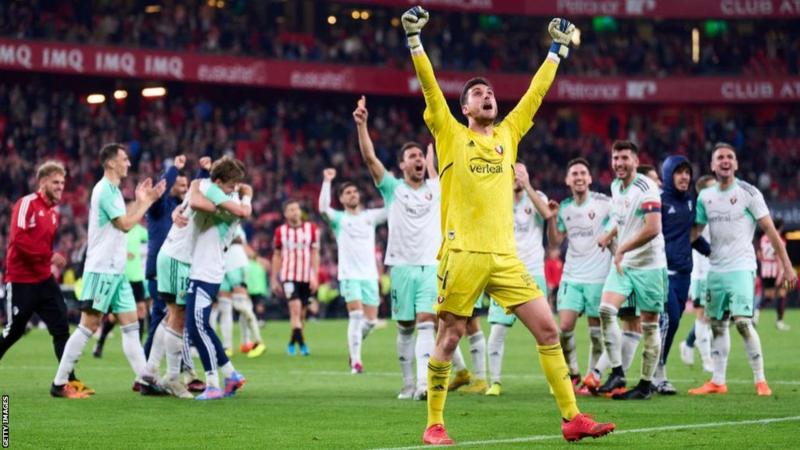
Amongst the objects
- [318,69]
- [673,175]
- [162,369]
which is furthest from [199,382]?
[318,69]

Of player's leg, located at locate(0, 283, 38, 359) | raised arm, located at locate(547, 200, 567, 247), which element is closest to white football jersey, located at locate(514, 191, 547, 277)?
raised arm, located at locate(547, 200, 567, 247)

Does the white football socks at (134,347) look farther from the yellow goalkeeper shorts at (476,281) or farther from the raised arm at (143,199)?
the yellow goalkeeper shorts at (476,281)

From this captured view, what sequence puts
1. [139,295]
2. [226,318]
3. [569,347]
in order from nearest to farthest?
[569,347] < [139,295] < [226,318]

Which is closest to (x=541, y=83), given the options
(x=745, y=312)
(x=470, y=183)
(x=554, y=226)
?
(x=470, y=183)

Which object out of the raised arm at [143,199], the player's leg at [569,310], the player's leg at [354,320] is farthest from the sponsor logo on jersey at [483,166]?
the player's leg at [354,320]

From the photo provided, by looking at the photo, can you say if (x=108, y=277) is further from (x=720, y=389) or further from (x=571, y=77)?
(x=571, y=77)

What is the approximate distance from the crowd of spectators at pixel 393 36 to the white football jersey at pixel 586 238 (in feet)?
96.8

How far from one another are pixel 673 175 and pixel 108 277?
6.19 m

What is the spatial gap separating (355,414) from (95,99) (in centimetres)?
3407

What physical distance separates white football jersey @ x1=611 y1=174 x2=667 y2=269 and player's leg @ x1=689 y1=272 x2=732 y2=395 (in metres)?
0.77

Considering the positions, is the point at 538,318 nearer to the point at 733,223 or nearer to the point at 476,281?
the point at 476,281

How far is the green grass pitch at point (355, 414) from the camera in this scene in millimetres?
10438

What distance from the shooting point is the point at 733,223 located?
14.7 metres

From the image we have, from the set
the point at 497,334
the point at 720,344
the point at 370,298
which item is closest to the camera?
the point at 720,344
